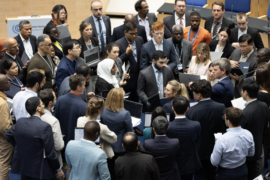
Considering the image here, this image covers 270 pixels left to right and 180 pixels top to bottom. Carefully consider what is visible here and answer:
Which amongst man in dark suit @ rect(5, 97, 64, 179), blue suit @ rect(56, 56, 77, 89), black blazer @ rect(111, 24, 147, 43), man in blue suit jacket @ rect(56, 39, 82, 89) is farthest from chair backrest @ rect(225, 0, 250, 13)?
man in dark suit @ rect(5, 97, 64, 179)

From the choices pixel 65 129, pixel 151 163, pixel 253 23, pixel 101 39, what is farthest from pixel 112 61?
pixel 253 23

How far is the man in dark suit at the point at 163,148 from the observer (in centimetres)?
364

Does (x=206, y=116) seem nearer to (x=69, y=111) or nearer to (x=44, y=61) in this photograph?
(x=69, y=111)

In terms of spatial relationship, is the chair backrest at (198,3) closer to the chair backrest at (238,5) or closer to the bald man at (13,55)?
the chair backrest at (238,5)

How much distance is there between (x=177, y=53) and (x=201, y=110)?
2.11 metres

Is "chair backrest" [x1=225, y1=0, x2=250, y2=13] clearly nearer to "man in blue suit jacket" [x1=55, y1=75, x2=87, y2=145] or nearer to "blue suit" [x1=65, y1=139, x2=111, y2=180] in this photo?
"man in blue suit jacket" [x1=55, y1=75, x2=87, y2=145]

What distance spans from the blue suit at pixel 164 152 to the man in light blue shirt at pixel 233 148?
0.50 meters

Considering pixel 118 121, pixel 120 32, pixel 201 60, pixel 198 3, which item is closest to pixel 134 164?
pixel 118 121

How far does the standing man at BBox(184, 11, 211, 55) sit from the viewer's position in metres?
6.59

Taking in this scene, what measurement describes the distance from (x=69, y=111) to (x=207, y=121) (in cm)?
155

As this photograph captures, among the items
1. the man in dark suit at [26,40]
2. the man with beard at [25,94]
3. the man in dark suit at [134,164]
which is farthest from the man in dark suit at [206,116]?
the man in dark suit at [26,40]

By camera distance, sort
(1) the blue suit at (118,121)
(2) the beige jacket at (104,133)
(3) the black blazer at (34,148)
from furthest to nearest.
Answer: (1) the blue suit at (118,121)
(2) the beige jacket at (104,133)
(3) the black blazer at (34,148)

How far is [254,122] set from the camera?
4328mm

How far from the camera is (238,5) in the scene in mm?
8859
